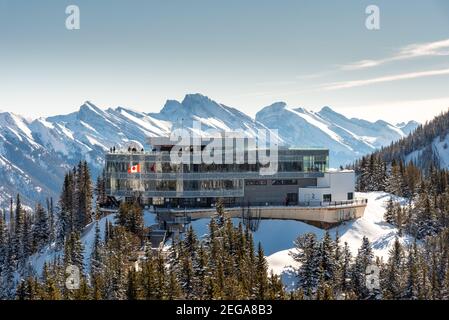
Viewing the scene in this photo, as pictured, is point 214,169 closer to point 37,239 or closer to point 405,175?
point 37,239

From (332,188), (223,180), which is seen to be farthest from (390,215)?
(223,180)

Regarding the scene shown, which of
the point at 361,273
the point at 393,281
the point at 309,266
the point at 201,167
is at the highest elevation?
the point at 201,167

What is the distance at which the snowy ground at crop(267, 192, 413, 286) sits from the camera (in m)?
98.6

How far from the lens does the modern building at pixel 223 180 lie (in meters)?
119

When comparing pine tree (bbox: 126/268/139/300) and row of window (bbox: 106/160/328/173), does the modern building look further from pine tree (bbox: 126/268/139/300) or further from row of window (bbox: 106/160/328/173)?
pine tree (bbox: 126/268/139/300)

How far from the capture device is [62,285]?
273 ft

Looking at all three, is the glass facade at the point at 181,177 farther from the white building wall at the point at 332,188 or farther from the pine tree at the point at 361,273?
the pine tree at the point at 361,273

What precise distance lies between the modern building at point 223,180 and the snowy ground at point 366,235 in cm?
525

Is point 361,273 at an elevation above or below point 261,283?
below

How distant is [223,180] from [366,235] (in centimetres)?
2660

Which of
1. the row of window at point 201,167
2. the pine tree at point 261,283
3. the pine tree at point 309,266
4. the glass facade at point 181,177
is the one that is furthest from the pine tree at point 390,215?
the pine tree at point 261,283

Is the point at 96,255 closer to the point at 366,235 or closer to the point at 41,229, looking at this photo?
the point at 41,229

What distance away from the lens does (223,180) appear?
120125 mm
